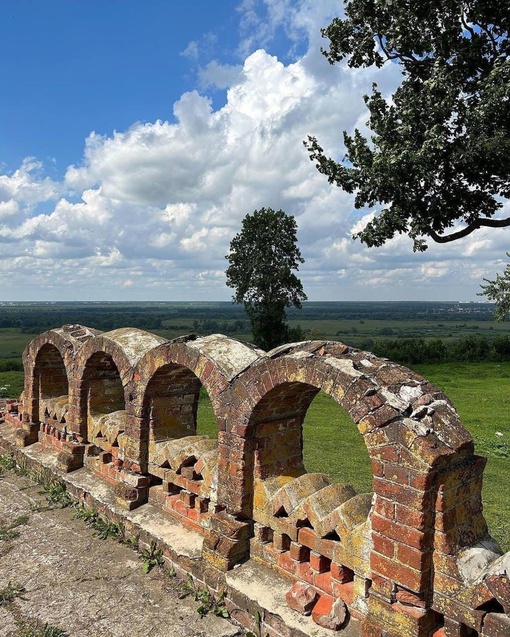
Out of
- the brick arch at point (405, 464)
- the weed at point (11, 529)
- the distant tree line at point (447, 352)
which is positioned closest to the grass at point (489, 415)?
the distant tree line at point (447, 352)

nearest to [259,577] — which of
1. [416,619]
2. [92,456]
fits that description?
[416,619]

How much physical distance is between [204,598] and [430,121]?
11.8 metres

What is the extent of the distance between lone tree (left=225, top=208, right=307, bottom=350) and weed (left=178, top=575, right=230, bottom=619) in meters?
27.9

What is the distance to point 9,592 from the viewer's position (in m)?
4.69

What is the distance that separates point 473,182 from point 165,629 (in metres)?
13.2

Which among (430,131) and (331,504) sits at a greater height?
(430,131)

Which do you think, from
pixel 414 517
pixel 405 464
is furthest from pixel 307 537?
pixel 405 464

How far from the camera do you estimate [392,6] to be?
11.9 m

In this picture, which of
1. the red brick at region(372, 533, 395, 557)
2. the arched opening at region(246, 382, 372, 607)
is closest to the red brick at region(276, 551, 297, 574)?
the arched opening at region(246, 382, 372, 607)

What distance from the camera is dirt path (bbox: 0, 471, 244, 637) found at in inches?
165

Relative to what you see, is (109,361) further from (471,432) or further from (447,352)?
(447,352)

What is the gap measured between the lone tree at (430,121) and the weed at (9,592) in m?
11.1

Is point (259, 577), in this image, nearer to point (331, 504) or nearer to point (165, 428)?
point (331, 504)

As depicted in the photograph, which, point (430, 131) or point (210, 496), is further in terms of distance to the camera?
point (430, 131)
